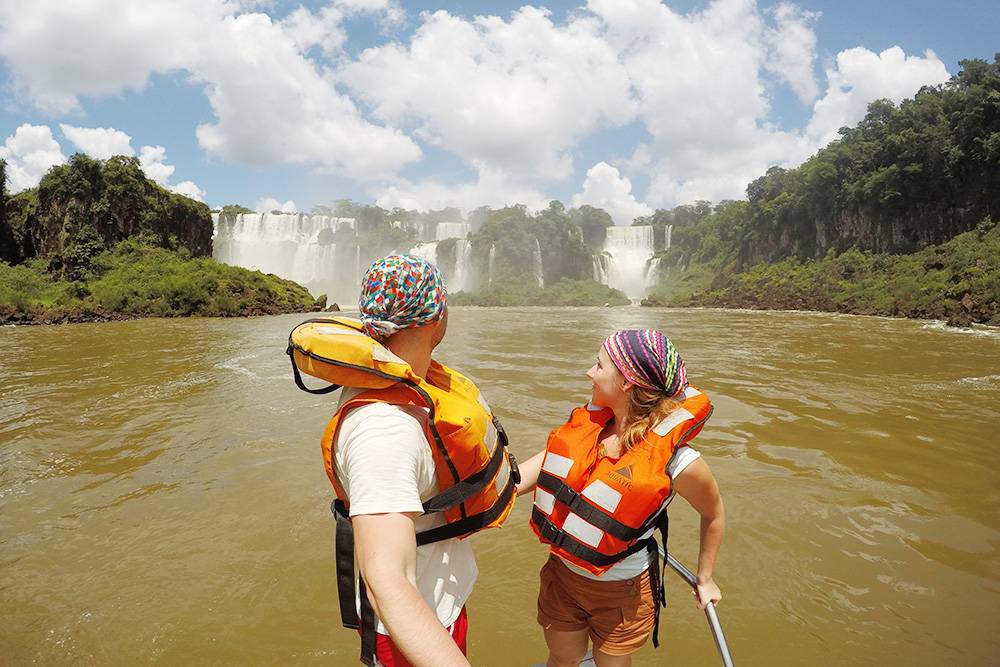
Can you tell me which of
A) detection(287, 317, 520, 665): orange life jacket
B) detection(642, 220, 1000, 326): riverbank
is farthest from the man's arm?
detection(642, 220, 1000, 326): riverbank

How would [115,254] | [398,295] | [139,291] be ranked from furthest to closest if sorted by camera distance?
[115,254] < [139,291] < [398,295]

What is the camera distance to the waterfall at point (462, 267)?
6700 centimetres

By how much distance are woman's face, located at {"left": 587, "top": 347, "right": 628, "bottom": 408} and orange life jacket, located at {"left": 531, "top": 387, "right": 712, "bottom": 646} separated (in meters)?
0.16

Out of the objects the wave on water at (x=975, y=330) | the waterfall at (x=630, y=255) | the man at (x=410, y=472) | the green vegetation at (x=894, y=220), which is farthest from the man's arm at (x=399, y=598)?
the waterfall at (x=630, y=255)

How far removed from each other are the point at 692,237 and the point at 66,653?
8272 centimetres

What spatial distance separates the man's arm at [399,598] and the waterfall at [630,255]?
252 feet

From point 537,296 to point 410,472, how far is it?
204 feet

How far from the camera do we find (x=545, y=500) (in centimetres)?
227

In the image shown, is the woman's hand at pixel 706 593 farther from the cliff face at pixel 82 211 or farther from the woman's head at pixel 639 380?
the cliff face at pixel 82 211

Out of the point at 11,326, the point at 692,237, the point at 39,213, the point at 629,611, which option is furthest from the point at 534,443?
the point at 692,237

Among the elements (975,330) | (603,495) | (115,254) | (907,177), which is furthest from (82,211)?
(907,177)

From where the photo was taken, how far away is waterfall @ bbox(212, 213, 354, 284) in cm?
5684

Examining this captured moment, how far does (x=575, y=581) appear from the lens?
86.3 inches

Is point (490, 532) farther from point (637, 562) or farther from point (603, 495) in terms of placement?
point (603, 495)
